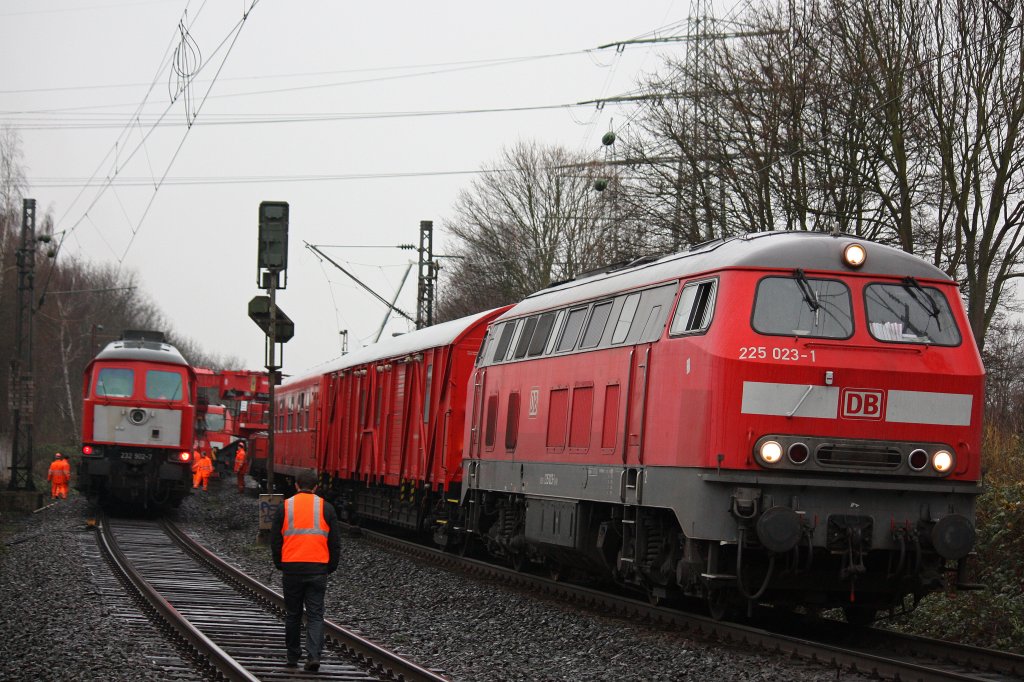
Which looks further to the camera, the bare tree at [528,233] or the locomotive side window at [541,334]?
the bare tree at [528,233]

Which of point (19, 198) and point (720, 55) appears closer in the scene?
point (720, 55)

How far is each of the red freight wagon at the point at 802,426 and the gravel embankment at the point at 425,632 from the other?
93 cm

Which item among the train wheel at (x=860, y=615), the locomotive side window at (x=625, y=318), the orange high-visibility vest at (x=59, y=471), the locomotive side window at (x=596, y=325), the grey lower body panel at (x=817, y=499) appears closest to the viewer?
the grey lower body panel at (x=817, y=499)

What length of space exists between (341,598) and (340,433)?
42.7 feet

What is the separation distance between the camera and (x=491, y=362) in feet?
59.9

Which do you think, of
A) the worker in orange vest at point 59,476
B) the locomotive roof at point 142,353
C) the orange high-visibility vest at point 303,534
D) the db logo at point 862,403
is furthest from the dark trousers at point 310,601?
the worker in orange vest at point 59,476

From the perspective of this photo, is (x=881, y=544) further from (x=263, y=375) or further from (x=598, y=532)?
(x=263, y=375)

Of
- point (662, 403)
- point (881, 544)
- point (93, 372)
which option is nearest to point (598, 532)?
point (662, 403)

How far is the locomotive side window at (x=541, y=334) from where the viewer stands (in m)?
16.1

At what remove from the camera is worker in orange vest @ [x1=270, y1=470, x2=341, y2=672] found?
34.4 feet

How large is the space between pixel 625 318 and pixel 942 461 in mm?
3615

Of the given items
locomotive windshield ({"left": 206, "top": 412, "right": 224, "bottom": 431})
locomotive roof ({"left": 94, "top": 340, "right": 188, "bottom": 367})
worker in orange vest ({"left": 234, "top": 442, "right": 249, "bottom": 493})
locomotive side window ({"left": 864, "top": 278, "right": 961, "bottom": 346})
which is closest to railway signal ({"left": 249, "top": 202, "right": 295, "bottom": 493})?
locomotive roof ({"left": 94, "top": 340, "right": 188, "bottom": 367})

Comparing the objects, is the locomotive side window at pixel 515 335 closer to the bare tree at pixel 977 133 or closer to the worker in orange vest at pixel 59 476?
the bare tree at pixel 977 133

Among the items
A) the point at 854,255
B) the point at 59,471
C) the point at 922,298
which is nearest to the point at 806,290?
the point at 854,255
